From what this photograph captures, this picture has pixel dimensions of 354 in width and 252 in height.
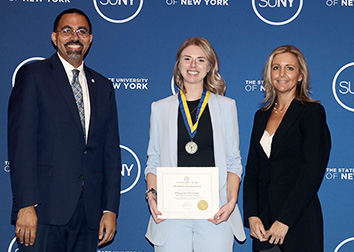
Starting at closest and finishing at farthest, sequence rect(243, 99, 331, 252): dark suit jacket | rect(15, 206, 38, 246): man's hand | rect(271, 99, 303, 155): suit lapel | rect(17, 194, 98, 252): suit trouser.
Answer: rect(15, 206, 38, 246): man's hand → rect(17, 194, 98, 252): suit trouser → rect(243, 99, 331, 252): dark suit jacket → rect(271, 99, 303, 155): suit lapel

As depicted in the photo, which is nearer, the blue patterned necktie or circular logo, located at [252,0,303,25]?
the blue patterned necktie

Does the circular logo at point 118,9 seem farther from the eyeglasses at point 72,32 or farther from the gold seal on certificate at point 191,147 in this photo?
the gold seal on certificate at point 191,147

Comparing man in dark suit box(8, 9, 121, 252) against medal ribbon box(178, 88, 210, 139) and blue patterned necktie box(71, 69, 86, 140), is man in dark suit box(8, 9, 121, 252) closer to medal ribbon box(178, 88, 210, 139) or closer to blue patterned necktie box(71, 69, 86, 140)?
blue patterned necktie box(71, 69, 86, 140)

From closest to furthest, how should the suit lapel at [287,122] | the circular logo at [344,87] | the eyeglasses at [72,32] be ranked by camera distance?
1. the suit lapel at [287,122]
2. the eyeglasses at [72,32]
3. the circular logo at [344,87]

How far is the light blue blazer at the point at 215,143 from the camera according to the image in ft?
10.0

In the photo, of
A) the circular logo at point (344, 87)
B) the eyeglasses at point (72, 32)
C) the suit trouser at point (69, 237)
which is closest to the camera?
the suit trouser at point (69, 237)

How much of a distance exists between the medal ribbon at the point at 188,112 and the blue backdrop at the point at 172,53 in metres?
0.82

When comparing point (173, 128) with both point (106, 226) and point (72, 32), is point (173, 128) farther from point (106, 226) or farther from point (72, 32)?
point (72, 32)

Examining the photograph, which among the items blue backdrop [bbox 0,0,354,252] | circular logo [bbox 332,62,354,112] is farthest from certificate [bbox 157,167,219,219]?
circular logo [bbox 332,62,354,112]

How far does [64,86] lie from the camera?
9.64 feet

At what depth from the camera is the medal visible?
307 centimetres

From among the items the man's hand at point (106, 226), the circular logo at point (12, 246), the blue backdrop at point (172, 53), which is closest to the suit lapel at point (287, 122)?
the blue backdrop at point (172, 53)

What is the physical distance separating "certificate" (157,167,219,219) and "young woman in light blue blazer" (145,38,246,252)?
0.07 meters

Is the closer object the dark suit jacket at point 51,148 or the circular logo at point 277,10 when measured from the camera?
the dark suit jacket at point 51,148
